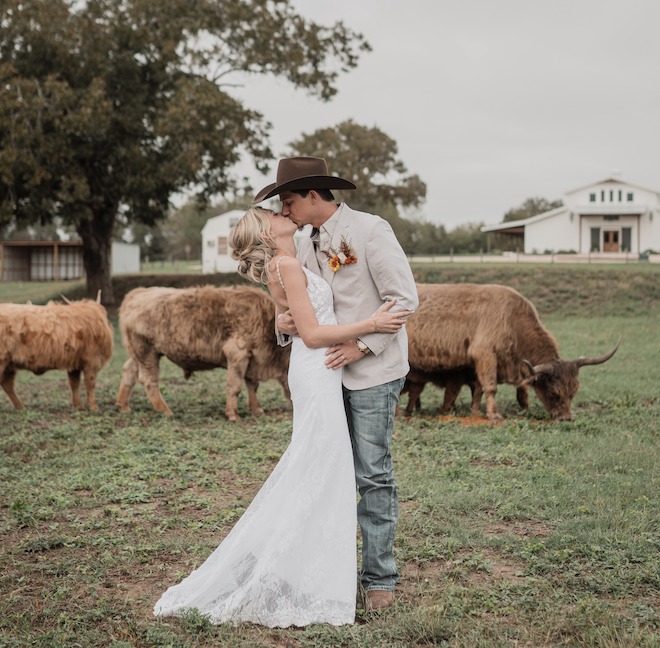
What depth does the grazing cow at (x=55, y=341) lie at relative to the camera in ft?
36.8

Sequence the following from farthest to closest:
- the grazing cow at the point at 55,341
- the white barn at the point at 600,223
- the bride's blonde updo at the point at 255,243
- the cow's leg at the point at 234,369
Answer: the white barn at the point at 600,223, the grazing cow at the point at 55,341, the cow's leg at the point at 234,369, the bride's blonde updo at the point at 255,243

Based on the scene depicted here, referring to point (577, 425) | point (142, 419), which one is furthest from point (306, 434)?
point (142, 419)

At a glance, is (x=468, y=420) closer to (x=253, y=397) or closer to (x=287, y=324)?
(x=253, y=397)

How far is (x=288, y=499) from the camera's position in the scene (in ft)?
15.0

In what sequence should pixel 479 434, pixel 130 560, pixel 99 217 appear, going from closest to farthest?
pixel 130 560 → pixel 479 434 → pixel 99 217

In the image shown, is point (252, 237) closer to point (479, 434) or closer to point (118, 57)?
point (479, 434)

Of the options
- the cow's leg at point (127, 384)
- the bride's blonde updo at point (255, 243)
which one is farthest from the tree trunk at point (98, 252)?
the bride's blonde updo at point (255, 243)

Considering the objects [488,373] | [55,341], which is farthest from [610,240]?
[55,341]

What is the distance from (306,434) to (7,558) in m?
2.38

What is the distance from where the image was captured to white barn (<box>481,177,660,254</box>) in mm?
55562

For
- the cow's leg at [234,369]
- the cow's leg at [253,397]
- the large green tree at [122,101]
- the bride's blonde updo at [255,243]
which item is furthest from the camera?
the large green tree at [122,101]

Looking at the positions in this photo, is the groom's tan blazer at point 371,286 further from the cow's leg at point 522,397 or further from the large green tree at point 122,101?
the large green tree at point 122,101

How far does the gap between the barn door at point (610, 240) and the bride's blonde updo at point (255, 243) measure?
54.7m

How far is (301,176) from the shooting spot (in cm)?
448
